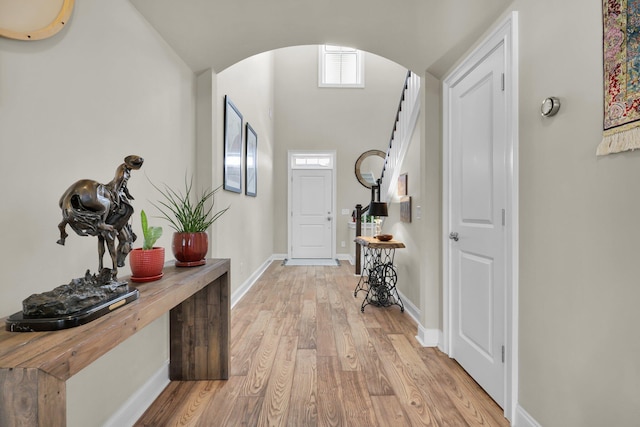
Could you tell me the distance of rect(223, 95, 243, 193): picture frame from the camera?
315cm

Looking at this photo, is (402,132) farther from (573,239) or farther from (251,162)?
(573,239)

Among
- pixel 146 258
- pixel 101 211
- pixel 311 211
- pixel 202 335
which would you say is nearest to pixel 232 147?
pixel 202 335

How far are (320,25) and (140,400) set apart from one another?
7.94 ft

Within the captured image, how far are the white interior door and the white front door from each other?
4.49 m

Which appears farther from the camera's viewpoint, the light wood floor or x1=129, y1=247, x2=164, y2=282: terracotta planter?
the light wood floor

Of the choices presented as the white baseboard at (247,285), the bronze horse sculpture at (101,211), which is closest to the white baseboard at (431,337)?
the white baseboard at (247,285)

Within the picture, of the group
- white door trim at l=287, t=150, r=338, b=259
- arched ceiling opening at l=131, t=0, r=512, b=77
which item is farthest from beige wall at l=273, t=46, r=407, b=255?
arched ceiling opening at l=131, t=0, r=512, b=77

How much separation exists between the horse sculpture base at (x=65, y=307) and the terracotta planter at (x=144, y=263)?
1.12 ft

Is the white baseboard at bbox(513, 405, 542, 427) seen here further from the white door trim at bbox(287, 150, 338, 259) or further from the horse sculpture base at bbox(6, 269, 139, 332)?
the white door trim at bbox(287, 150, 338, 259)

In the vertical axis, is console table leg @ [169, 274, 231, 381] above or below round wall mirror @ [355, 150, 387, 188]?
below

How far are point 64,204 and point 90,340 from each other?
40cm

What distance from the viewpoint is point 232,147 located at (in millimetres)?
3400

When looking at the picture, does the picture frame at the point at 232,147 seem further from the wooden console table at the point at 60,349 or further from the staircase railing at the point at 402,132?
the staircase railing at the point at 402,132

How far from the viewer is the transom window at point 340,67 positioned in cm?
689
